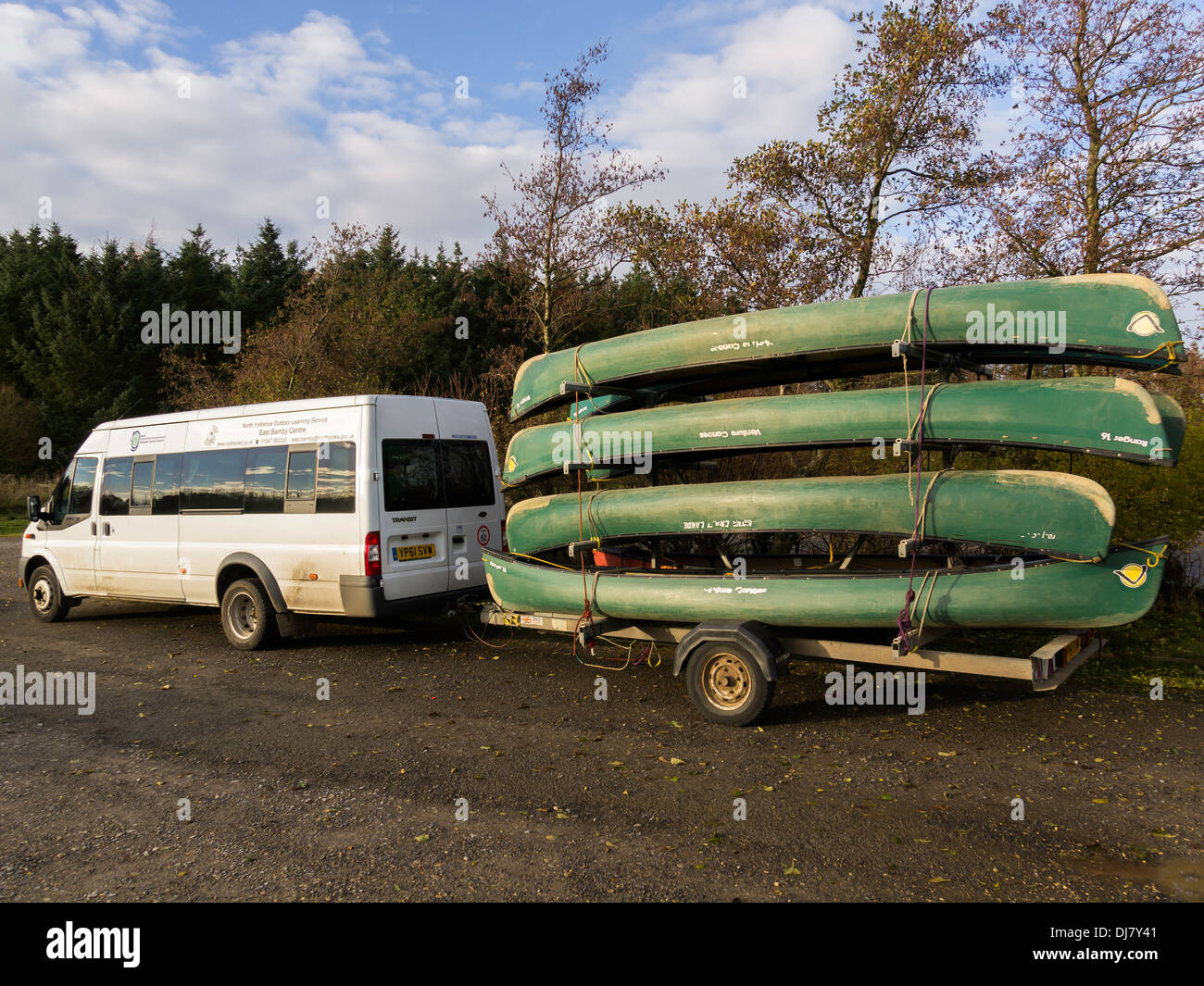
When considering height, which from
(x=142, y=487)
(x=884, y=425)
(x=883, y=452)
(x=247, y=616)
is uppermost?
(x=884, y=425)

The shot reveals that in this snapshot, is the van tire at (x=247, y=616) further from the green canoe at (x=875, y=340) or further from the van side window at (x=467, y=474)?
the green canoe at (x=875, y=340)

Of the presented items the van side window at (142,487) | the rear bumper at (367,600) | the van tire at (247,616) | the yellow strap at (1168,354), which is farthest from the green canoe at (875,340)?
the van side window at (142,487)

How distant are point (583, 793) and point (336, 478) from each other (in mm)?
4300

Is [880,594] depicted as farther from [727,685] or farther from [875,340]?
[875,340]

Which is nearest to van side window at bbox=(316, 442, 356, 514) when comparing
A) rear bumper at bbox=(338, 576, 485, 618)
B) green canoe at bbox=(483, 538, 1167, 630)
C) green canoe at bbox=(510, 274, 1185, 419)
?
rear bumper at bbox=(338, 576, 485, 618)

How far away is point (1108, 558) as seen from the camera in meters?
5.04

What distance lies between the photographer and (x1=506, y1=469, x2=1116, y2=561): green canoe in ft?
16.8

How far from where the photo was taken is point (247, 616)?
332 inches

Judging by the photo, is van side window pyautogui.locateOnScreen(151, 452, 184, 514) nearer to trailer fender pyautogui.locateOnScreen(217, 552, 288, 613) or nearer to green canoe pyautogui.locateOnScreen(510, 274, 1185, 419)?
trailer fender pyautogui.locateOnScreen(217, 552, 288, 613)

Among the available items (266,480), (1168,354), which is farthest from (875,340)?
(266,480)

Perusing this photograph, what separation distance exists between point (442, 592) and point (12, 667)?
14.3 feet
